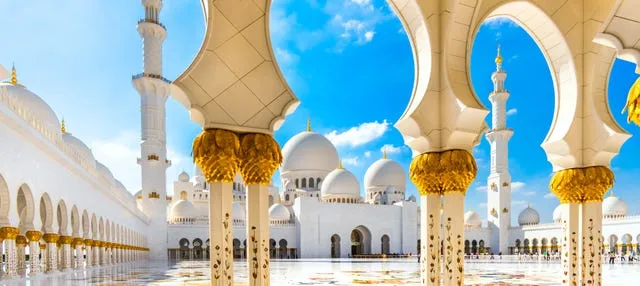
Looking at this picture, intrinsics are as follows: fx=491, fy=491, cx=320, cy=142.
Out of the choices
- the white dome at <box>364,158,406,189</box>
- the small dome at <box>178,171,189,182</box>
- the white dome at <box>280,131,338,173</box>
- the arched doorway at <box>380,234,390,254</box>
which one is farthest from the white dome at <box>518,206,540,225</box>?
the small dome at <box>178,171,189,182</box>

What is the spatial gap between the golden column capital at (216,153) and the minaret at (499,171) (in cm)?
2526

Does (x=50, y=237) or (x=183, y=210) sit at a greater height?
(x=50, y=237)

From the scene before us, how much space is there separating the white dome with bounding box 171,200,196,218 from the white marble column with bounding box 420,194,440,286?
84.2ft

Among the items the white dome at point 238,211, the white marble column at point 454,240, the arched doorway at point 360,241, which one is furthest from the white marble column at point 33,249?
the arched doorway at point 360,241

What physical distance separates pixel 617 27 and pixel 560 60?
6.82ft

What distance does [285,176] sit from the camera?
32.8 m

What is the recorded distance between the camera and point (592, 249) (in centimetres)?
407

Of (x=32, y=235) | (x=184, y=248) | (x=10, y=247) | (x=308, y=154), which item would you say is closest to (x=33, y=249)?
(x=32, y=235)

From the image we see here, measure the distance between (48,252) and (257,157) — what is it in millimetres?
10719

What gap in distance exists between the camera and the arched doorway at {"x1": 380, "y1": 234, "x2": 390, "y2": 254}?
29.6 metres

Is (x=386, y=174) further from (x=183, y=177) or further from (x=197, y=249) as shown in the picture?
(x=183, y=177)

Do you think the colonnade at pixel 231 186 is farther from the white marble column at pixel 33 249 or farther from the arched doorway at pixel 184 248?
the arched doorway at pixel 184 248

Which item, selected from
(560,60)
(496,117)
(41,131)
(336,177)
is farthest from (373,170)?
(560,60)

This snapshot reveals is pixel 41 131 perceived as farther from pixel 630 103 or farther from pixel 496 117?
pixel 496 117
